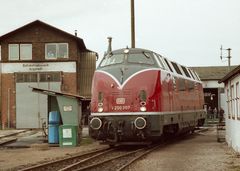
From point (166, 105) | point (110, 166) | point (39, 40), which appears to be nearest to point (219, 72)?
point (39, 40)

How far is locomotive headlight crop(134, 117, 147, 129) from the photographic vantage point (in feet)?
56.8

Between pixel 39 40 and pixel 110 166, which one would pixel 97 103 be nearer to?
pixel 110 166

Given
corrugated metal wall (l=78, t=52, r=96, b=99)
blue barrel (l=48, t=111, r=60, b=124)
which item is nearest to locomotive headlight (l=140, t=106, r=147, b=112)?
blue barrel (l=48, t=111, r=60, b=124)

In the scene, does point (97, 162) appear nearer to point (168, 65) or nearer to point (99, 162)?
point (99, 162)

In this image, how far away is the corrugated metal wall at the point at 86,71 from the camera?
1900 inches

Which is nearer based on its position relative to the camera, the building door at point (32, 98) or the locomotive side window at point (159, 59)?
the locomotive side window at point (159, 59)

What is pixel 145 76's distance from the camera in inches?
707

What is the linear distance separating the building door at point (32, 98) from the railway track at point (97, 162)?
87.9ft

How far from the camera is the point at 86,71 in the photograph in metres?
49.1

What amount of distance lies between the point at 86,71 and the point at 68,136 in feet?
90.6

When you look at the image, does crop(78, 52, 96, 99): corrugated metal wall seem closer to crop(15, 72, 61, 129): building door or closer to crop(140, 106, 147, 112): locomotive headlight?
crop(15, 72, 61, 129): building door

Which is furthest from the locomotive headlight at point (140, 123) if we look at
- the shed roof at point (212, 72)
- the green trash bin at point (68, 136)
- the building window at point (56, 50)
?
the shed roof at point (212, 72)

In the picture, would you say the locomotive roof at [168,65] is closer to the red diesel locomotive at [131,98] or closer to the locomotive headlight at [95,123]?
the red diesel locomotive at [131,98]

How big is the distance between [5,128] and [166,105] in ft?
94.1
